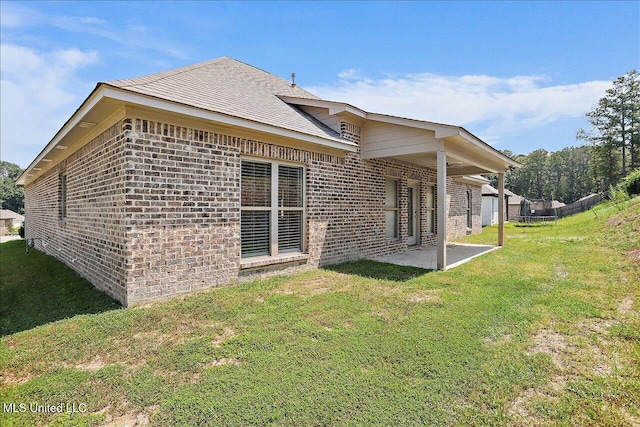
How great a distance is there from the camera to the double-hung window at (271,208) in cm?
593

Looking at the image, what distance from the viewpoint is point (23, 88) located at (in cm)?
795

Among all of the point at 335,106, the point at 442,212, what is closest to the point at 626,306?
the point at 442,212

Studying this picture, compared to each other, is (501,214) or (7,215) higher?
(501,214)

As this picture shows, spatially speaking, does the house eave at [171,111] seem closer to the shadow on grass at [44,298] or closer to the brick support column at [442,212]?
the brick support column at [442,212]

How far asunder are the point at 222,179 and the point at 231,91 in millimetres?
2552

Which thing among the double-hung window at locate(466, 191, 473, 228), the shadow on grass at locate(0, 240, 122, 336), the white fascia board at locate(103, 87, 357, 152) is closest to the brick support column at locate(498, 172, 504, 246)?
the double-hung window at locate(466, 191, 473, 228)

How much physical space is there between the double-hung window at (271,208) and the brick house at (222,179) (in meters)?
0.03

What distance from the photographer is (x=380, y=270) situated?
682 cm

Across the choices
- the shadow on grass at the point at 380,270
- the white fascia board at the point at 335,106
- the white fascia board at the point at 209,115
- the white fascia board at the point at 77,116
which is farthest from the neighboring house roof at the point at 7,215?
the shadow on grass at the point at 380,270

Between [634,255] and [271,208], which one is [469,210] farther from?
[271,208]

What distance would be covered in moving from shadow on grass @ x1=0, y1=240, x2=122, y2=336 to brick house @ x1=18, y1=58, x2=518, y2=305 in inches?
11.5

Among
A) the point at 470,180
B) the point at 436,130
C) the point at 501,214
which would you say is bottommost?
the point at 501,214

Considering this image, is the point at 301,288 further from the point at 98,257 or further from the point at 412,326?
the point at 98,257

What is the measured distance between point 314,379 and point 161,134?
161 inches
